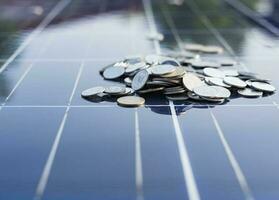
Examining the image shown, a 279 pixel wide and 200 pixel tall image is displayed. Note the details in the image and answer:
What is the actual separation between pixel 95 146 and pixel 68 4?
4374 millimetres

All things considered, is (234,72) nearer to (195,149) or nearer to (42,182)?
(195,149)

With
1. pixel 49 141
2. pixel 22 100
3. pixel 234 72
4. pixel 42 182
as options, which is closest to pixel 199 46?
pixel 234 72

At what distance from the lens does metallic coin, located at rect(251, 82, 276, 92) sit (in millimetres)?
3088

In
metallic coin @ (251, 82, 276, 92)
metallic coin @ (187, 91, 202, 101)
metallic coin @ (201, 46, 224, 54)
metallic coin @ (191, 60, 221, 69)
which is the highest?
metallic coin @ (201, 46, 224, 54)

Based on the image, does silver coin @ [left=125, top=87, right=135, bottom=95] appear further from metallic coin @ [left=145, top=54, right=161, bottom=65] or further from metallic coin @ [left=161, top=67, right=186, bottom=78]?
metallic coin @ [left=145, top=54, right=161, bottom=65]

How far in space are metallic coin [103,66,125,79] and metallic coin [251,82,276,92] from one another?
93 cm

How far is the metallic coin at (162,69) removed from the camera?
302 cm

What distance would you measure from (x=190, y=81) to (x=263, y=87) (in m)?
0.52

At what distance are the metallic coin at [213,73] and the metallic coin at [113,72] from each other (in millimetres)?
602

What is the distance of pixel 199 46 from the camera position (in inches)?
166

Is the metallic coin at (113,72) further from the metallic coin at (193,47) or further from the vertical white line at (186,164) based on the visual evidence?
A: the metallic coin at (193,47)

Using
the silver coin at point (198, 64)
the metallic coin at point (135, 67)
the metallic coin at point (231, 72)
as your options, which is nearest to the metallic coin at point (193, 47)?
the silver coin at point (198, 64)

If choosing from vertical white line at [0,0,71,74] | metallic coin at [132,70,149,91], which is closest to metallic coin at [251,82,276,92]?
metallic coin at [132,70,149,91]

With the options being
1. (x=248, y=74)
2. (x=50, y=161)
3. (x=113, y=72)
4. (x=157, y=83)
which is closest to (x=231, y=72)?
(x=248, y=74)
